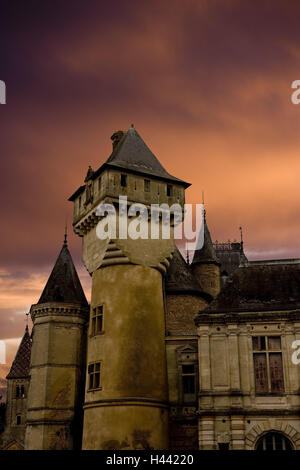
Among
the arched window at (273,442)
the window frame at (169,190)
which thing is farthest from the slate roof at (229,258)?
the arched window at (273,442)

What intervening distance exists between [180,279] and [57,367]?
10.3 m

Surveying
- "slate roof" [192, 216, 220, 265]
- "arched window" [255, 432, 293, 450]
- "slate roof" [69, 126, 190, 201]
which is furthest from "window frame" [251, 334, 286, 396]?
"slate roof" [192, 216, 220, 265]

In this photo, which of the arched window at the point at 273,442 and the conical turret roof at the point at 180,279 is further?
the conical turret roof at the point at 180,279

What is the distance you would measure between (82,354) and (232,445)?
14593 mm

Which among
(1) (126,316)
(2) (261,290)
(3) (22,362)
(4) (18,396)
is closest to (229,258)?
(3) (22,362)

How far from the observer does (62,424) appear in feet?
125

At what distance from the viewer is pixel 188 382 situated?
3469 cm

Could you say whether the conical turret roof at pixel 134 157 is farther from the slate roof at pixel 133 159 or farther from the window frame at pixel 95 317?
the window frame at pixel 95 317

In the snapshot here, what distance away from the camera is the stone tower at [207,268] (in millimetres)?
44031

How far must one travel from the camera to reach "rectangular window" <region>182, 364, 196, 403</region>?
113ft

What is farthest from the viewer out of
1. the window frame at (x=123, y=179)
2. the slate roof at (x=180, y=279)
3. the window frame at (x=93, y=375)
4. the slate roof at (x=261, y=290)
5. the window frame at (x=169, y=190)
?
the slate roof at (x=180, y=279)

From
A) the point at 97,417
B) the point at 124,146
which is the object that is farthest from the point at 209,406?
the point at 124,146

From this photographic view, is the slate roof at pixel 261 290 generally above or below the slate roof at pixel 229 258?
below

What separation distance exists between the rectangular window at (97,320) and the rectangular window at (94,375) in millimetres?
1897
